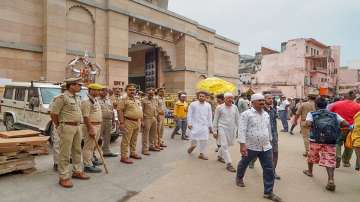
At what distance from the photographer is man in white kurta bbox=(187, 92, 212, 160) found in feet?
25.0

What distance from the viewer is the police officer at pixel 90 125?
5438mm

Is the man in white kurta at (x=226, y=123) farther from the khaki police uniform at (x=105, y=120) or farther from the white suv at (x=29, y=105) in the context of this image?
the white suv at (x=29, y=105)

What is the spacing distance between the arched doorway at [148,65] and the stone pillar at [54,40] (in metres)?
8.22

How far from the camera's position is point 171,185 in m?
5.18

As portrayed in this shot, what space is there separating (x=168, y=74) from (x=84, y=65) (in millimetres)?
8926

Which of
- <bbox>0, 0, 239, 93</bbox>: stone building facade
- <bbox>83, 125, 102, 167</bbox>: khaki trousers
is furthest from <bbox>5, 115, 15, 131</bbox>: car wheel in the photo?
<bbox>83, 125, 102, 167</bbox>: khaki trousers

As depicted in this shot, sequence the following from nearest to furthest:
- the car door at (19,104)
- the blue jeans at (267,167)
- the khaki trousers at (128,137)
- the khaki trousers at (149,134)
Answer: the blue jeans at (267,167) → the khaki trousers at (128,137) → the khaki trousers at (149,134) → the car door at (19,104)

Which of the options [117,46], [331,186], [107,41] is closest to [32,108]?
[331,186]

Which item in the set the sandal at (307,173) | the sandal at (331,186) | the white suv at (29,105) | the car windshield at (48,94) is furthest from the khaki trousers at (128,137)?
the sandal at (331,186)

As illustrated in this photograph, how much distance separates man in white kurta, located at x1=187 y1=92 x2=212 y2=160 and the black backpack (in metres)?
2.95

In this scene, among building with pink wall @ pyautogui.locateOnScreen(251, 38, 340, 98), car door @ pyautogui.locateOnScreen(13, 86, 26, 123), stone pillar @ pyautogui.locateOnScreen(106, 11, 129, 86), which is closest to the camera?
car door @ pyautogui.locateOnScreen(13, 86, 26, 123)

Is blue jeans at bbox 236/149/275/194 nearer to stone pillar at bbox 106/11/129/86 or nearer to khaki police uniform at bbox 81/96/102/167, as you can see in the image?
khaki police uniform at bbox 81/96/102/167

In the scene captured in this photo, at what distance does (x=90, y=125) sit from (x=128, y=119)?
4.76 feet

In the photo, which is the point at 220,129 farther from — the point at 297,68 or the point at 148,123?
the point at 297,68
